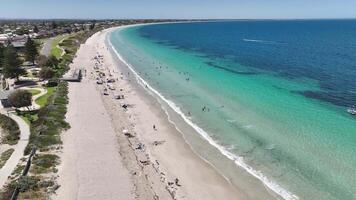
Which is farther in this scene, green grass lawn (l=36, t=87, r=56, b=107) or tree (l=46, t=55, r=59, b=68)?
tree (l=46, t=55, r=59, b=68)

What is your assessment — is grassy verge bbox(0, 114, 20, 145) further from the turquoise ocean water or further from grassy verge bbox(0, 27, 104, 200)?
the turquoise ocean water

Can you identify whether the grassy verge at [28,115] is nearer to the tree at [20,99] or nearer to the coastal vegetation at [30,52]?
the tree at [20,99]

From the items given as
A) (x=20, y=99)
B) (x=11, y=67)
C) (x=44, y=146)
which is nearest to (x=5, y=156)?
(x=44, y=146)

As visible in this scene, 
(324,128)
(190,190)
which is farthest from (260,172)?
(324,128)

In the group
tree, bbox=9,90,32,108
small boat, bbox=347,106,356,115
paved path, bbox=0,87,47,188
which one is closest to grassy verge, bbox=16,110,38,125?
paved path, bbox=0,87,47,188

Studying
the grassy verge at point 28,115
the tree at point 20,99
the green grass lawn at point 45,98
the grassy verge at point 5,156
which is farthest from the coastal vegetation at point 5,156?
the green grass lawn at point 45,98

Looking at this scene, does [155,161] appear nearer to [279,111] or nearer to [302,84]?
[279,111]
